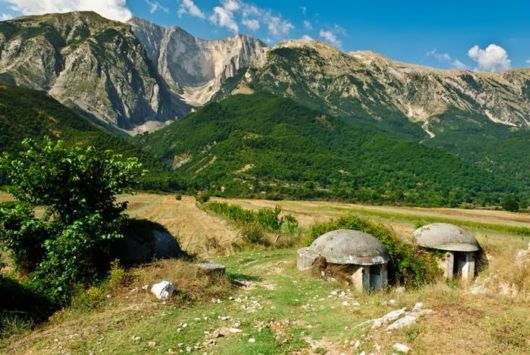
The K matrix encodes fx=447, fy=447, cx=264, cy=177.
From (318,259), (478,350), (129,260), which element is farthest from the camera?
(318,259)

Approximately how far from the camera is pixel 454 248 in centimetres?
2677

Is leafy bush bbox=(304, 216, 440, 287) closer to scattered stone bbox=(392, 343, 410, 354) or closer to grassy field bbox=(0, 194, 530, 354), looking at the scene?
grassy field bbox=(0, 194, 530, 354)

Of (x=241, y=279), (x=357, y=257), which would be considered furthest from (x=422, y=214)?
(x=241, y=279)

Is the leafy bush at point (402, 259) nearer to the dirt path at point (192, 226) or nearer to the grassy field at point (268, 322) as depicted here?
the grassy field at point (268, 322)

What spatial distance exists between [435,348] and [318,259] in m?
12.2

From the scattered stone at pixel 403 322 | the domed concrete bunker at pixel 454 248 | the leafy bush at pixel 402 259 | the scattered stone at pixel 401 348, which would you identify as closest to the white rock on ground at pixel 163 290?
the scattered stone at pixel 403 322

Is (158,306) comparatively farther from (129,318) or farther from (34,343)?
(34,343)

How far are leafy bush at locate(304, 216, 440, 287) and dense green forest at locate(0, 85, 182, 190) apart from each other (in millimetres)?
103571

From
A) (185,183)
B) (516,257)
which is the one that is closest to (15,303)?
(516,257)

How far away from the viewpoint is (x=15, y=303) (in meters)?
15.3

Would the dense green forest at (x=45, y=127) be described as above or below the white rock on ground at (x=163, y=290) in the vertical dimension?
above

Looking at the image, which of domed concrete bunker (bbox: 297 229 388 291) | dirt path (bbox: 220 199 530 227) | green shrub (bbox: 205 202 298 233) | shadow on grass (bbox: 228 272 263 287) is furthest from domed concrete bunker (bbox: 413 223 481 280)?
dirt path (bbox: 220 199 530 227)

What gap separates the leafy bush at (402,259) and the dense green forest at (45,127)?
104 metres

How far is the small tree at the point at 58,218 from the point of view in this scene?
17.2 m
